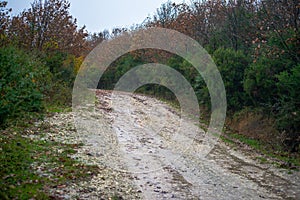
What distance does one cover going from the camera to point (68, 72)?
24.7 metres

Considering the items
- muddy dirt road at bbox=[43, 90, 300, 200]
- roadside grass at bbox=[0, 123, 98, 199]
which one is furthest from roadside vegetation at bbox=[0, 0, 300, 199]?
muddy dirt road at bbox=[43, 90, 300, 200]

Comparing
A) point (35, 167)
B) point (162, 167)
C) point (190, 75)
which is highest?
point (190, 75)

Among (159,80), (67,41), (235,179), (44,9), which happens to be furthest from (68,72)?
(235,179)

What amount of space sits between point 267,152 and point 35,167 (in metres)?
8.52

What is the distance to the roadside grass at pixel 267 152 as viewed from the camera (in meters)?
11.0

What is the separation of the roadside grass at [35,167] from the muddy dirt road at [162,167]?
414 mm

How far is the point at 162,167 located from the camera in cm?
978

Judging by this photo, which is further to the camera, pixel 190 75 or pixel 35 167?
pixel 190 75

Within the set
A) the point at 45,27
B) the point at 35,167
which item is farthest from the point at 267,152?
the point at 45,27

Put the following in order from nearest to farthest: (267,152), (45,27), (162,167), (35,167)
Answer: (35,167) < (162,167) < (267,152) < (45,27)

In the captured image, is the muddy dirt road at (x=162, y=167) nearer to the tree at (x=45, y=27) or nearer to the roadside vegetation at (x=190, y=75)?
the roadside vegetation at (x=190, y=75)

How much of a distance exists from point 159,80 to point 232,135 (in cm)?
1651

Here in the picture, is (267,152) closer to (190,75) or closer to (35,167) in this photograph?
(35,167)

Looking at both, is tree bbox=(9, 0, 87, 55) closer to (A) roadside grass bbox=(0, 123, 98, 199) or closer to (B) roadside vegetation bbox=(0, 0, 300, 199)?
(B) roadside vegetation bbox=(0, 0, 300, 199)
